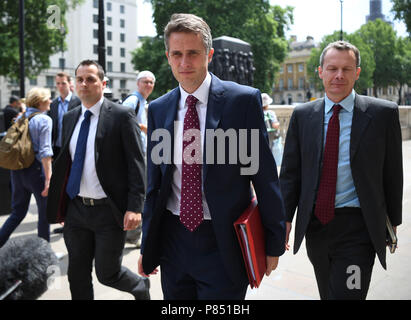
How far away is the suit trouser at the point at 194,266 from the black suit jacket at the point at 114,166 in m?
0.98

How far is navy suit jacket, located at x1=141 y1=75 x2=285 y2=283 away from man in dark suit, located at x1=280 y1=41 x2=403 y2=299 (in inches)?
29.3

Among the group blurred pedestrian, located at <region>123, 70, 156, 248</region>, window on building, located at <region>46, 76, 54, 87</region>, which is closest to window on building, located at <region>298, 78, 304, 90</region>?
window on building, located at <region>46, 76, 54, 87</region>

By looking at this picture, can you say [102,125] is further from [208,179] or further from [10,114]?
[10,114]

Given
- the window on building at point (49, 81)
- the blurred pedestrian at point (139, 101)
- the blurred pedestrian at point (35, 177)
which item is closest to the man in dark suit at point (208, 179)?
the blurred pedestrian at point (35, 177)

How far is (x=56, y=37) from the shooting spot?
27.7 meters

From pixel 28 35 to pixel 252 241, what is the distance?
27.7 m

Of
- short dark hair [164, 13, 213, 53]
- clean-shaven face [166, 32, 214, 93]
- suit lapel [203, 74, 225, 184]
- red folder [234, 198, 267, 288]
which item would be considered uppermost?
short dark hair [164, 13, 213, 53]

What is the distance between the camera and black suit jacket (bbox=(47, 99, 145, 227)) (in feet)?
10.4

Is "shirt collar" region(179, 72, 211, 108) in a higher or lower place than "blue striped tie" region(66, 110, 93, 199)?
higher

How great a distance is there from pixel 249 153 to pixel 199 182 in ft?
0.91

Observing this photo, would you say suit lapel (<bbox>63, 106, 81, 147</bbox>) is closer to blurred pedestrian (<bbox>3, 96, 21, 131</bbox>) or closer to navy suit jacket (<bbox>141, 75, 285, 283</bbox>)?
navy suit jacket (<bbox>141, 75, 285, 283</bbox>)

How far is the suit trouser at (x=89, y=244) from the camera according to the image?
10.3 feet

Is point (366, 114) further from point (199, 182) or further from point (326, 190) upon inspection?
point (199, 182)

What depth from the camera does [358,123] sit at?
110 inches
